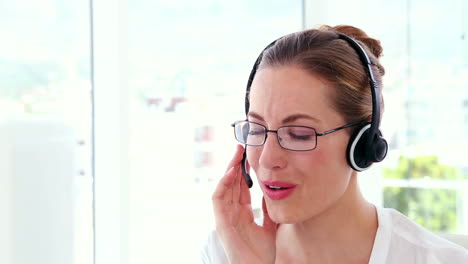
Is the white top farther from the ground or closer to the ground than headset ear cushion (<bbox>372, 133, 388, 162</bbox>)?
closer to the ground

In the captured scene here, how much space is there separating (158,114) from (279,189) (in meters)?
1.21

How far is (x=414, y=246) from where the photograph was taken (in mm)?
1449

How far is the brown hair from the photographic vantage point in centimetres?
140

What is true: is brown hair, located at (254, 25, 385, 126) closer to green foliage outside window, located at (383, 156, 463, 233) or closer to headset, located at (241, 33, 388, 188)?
headset, located at (241, 33, 388, 188)

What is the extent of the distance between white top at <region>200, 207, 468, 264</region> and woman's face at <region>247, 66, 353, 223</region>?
0.18 m

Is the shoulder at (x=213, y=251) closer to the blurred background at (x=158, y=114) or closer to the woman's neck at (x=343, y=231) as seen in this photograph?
the woman's neck at (x=343, y=231)

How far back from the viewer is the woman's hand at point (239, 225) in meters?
1.49

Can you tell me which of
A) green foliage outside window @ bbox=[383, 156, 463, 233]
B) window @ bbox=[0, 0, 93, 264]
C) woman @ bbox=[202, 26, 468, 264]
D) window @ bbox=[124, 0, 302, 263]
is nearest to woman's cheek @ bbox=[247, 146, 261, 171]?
woman @ bbox=[202, 26, 468, 264]

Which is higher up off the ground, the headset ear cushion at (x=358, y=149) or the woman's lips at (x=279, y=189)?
the headset ear cushion at (x=358, y=149)

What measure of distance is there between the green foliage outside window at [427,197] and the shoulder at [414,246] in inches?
66.6

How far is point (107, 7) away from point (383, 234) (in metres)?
1.28

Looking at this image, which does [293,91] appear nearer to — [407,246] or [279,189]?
[279,189]

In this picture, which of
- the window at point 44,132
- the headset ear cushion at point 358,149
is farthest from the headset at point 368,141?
the window at point 44,132

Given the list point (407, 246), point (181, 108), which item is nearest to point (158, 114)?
point (181, 108)
